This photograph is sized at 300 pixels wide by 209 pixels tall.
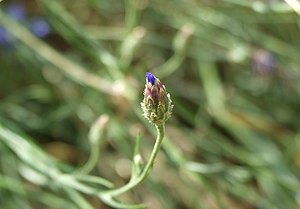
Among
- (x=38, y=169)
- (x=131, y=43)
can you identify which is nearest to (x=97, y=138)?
(x=38, y=169)

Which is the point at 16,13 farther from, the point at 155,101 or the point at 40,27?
the point at 155,101

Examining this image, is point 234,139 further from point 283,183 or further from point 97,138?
point 97,138

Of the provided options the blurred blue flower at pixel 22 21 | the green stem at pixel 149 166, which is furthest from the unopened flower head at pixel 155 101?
the blurred blue flower at pixel 22 21

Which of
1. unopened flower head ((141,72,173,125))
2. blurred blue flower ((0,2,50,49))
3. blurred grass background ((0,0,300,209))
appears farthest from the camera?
A: blurred blue flower ((0,2,50,49))

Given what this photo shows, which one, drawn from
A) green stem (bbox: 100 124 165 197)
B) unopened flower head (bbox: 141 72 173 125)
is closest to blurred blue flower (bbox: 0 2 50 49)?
green stem (bbox: 100 124 165 197)

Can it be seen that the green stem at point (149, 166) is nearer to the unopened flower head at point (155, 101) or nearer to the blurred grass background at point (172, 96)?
the unopened flower head at point (155, 101)

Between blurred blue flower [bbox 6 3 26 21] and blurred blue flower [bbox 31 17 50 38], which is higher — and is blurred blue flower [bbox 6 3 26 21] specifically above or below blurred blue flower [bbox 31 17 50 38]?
above

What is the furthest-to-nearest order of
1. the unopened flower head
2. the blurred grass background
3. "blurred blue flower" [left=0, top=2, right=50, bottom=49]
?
"blurred blue flower" [left=0, top=2, right=50, bottom=49]
the blurred grass background
the unopened flower head

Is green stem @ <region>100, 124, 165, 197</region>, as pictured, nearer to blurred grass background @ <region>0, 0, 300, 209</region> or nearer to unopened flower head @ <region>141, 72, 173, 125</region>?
unopened flower head @ <region>141, 72, 173, 125</region>
